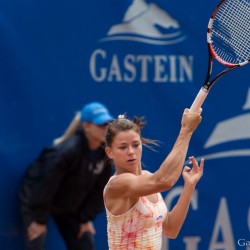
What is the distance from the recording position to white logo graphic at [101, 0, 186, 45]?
19.3 ft

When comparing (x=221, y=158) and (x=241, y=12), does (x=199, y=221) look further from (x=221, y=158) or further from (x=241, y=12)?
(x=241, y=12)

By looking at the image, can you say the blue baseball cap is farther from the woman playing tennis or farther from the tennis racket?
the woman playing tennis

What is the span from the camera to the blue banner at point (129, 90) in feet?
18.8

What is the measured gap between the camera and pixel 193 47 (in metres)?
5.99

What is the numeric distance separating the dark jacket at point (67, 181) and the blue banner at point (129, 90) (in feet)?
0.74

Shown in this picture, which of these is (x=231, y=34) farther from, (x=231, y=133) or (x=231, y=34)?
(x=231, y=133)

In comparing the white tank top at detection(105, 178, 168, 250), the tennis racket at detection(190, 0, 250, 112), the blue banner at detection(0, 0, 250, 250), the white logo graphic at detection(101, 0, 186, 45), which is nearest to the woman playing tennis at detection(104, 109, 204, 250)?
the white tank top at detection(105, 178, 168, 250)

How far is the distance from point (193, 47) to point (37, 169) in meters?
1.33

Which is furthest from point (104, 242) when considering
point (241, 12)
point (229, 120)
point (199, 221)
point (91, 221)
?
point (241, 12)

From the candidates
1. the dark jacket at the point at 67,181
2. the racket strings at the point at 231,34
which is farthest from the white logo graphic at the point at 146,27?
the racket strings at the point at 231,34

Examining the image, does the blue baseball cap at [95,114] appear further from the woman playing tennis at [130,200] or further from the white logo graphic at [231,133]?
the woman playing tennis at [130,200]

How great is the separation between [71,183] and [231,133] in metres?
1.20

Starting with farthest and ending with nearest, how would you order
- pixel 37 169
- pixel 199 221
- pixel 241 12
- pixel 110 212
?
pixel 199 221 → pixel 37 169 → pixel 241 12 → pixel 110 212

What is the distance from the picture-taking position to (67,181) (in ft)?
18.3
